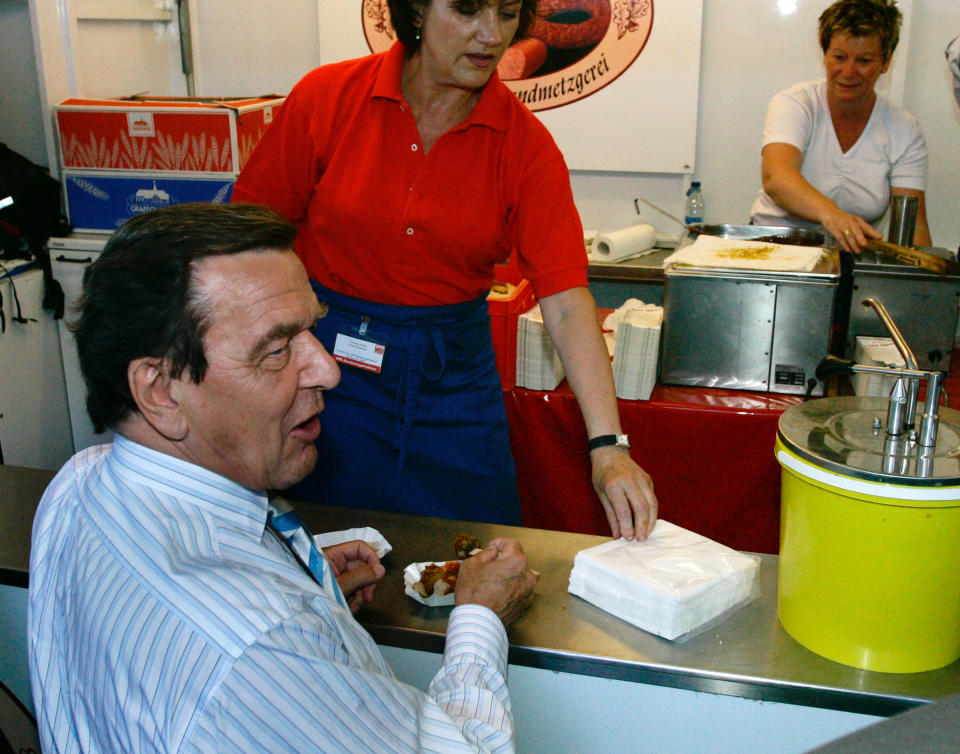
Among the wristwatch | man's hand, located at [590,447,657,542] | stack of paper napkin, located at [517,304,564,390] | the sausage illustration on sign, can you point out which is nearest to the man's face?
man's hand, located at [590,447,657,542]

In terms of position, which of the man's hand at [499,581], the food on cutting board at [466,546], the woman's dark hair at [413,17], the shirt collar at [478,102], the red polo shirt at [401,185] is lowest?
the food on cutting board at [466,546]

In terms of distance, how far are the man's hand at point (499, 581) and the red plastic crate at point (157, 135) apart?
8.51 feet

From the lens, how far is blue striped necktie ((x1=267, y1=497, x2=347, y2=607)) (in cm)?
115

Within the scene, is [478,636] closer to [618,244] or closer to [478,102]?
[478,102]

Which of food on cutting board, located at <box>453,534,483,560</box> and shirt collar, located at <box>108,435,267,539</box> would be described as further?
food on cutting board, located at <box>453,534,483,560</box>

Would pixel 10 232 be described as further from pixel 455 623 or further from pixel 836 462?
pixel 836 462

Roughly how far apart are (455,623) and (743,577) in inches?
16.3

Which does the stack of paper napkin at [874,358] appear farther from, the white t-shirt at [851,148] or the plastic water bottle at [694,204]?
the plastic water bottle at [694,204]

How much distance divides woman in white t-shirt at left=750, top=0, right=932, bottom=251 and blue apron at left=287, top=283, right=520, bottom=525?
1.54 metres

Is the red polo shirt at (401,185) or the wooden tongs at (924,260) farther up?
the red polo shirt at (401,185)

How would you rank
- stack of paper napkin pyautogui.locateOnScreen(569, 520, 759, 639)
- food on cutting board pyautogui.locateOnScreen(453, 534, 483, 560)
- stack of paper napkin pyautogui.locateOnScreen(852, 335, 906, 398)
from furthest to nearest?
stack of paper napkin pyautogui.locateOnScreen(852, 335, 906, 398) → food on cutting board pyautogui.locateOnScreen(453, 534, 483, 560) → stack of paper napkin pyautogui.locateOnScreen(569, 520, 759, 639)

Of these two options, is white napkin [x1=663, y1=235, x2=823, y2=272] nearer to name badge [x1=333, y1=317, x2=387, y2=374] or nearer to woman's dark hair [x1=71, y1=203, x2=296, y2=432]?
name badge [x1=333, y1=317, x2=387, y2=374]

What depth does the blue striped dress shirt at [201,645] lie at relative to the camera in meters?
0.85

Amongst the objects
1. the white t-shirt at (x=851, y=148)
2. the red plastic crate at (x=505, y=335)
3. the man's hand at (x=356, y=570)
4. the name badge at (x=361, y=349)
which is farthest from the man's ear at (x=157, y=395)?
the white t-shirt at (x=851, y=148)
